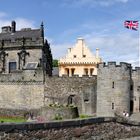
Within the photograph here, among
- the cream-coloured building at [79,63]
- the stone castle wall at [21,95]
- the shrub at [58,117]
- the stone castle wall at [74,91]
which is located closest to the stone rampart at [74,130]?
the shrub at [58,117]

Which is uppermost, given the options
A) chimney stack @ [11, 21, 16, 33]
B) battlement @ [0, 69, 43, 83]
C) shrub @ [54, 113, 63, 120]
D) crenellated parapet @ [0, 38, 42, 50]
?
chimney stack @ [11, 21, 16, 33]

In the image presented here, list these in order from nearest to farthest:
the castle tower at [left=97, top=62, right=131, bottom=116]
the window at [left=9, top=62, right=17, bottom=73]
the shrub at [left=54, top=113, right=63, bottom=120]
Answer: the shrub at [left=54, top=113, right=63, bottom=120] → the castle tower at [left=97, top=62, right=131, bottom=116] → the window at [left=9, top=62, right=17, bottom=73]

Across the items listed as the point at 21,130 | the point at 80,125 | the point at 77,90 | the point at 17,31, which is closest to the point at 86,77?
the point at 77,90

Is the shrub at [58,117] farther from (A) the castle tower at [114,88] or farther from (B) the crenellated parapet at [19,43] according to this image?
(B) the crenellated parapet at [19,43]

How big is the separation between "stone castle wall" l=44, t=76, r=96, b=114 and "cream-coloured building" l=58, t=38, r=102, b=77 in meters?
18.6

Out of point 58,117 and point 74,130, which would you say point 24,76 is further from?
point 74,130

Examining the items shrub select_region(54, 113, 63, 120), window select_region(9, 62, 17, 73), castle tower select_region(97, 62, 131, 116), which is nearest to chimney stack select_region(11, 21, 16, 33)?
window select_region(9, 62, 17, 73)

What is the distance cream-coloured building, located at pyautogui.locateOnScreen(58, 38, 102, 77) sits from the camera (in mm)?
64000

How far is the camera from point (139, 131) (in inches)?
1026

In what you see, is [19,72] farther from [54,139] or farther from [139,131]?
[54,139]

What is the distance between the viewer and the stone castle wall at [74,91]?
139 feet

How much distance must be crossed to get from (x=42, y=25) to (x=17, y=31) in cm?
551

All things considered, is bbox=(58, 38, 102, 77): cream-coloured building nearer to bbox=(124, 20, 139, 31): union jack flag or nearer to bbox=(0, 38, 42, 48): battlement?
bbox=(0, 38, 42, 48): battlement

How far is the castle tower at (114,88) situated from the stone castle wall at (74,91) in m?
1.66
